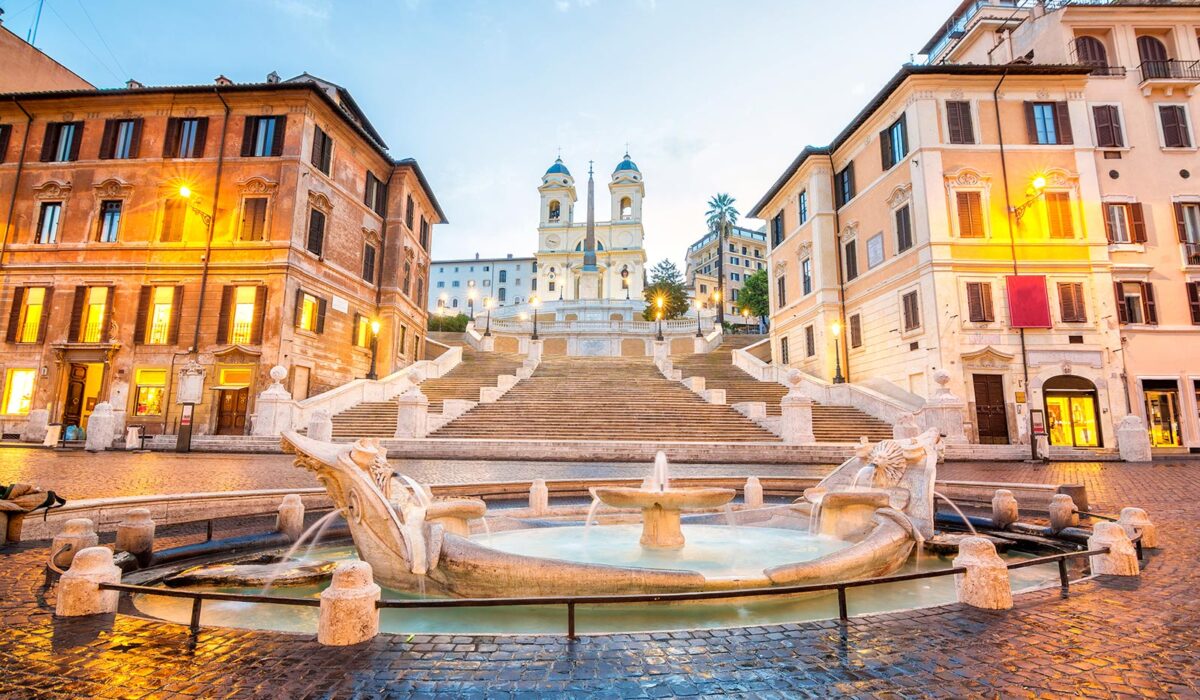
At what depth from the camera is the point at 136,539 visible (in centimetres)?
552

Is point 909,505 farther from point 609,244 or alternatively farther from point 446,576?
point 609,244

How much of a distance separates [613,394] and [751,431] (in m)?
6.62

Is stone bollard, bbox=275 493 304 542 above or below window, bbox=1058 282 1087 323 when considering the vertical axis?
below

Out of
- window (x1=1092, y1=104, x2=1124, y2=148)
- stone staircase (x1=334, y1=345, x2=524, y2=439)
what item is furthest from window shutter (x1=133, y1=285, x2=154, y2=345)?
window (x1=1092, y1=104, x2=1124, y2=148)

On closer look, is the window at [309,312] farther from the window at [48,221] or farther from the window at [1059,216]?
the window at [1059,216]

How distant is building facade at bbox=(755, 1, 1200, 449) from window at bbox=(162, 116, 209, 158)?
31500 millimetres

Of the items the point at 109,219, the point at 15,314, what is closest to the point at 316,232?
the point at 109,219

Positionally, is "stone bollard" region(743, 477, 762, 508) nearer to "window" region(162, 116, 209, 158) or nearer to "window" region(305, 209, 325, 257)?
"window" region(305, 209, 325, 257)

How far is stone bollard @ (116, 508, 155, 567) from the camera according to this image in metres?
5.50

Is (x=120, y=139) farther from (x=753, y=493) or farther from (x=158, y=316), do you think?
(x=753, y=493)

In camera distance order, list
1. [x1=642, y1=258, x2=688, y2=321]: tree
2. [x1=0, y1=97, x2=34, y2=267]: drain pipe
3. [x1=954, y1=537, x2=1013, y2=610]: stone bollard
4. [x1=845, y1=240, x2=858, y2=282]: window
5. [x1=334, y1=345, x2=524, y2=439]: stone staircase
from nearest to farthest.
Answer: [x1=954, y1=537, x2=1013, y2=610]: stone bollard, [x1=334, y1=345, x2=524, y2=439]: stone staircase, [x1=0, y1=97, x2=34, y2=267]: drain pipe, [x1=845, y1=240, x2=858, y2=282]: window, [x1=642, y1=258, x2=688, y2=321]: tree

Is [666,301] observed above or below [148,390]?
above

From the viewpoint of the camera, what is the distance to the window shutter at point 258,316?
76.9 feet

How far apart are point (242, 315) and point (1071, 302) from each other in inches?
1355
